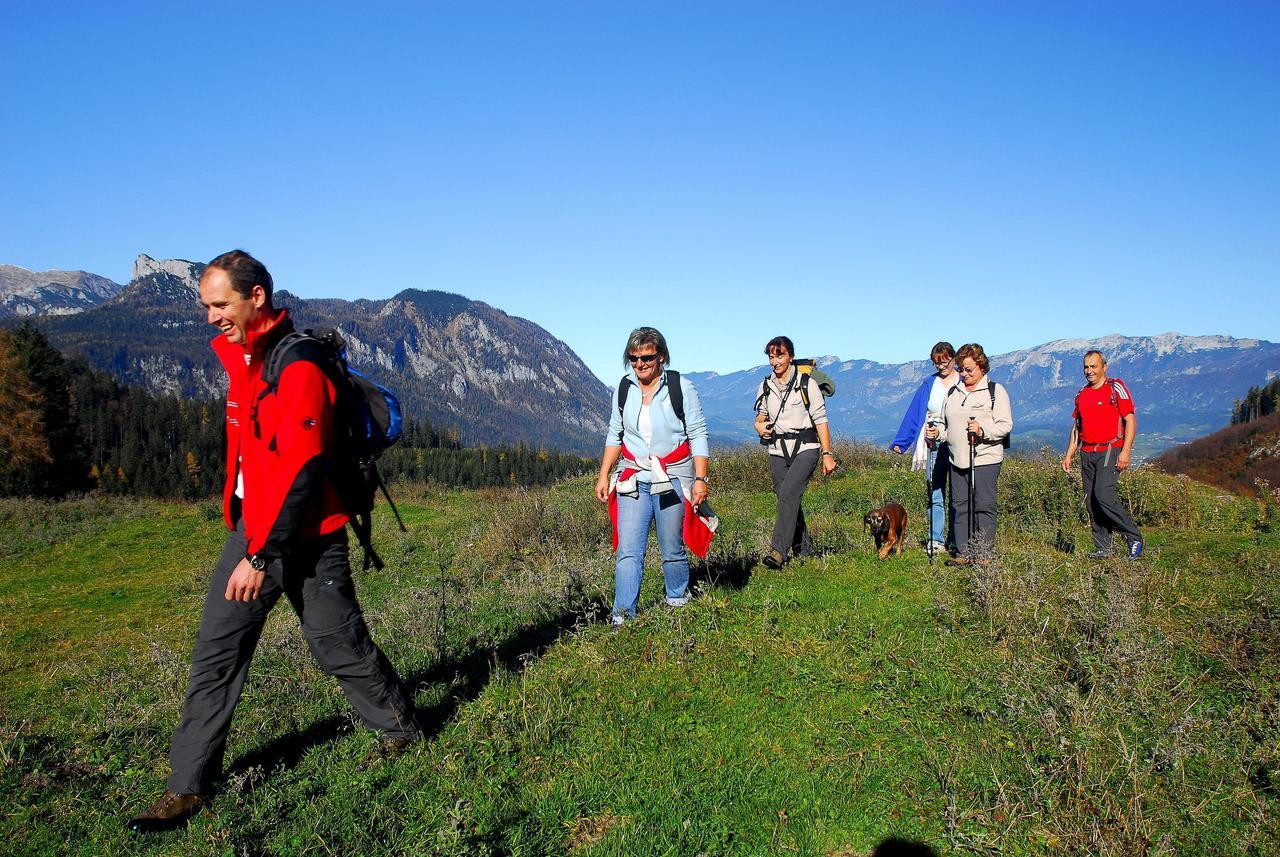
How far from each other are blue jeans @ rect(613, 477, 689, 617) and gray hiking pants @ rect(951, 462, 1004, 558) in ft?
10.2

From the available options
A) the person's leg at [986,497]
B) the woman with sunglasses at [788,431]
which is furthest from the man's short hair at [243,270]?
the person's leg at [986,497]

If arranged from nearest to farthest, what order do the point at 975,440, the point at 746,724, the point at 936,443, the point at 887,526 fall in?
1. the point at 746,724
2. the point at 975,440
3. the point at 887,526
4. the point at 936,443

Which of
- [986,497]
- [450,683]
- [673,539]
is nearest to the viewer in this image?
[450,683]

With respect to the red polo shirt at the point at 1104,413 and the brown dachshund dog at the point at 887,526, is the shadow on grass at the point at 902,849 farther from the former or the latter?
the red polo shirt at the point at 1104,413

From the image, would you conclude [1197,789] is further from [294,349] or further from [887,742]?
[294,349]

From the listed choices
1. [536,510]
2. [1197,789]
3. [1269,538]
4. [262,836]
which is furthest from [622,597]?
[1269,538]

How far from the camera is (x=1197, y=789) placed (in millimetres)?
3170

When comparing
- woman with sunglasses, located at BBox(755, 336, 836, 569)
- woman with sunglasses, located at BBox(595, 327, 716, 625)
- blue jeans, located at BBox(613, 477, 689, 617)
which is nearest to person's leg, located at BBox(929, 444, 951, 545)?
woman with sunglasses, located at BBox(755, 336, 836, 569)

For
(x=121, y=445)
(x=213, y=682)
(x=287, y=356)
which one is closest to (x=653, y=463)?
(x=287, y=356)

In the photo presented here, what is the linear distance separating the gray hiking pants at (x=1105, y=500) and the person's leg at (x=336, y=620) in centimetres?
693

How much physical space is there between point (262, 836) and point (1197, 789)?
3.97 metres

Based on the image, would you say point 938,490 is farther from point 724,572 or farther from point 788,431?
point 724,572

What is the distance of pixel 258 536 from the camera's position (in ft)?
10.5

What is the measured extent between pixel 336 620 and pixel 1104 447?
7.16 m
